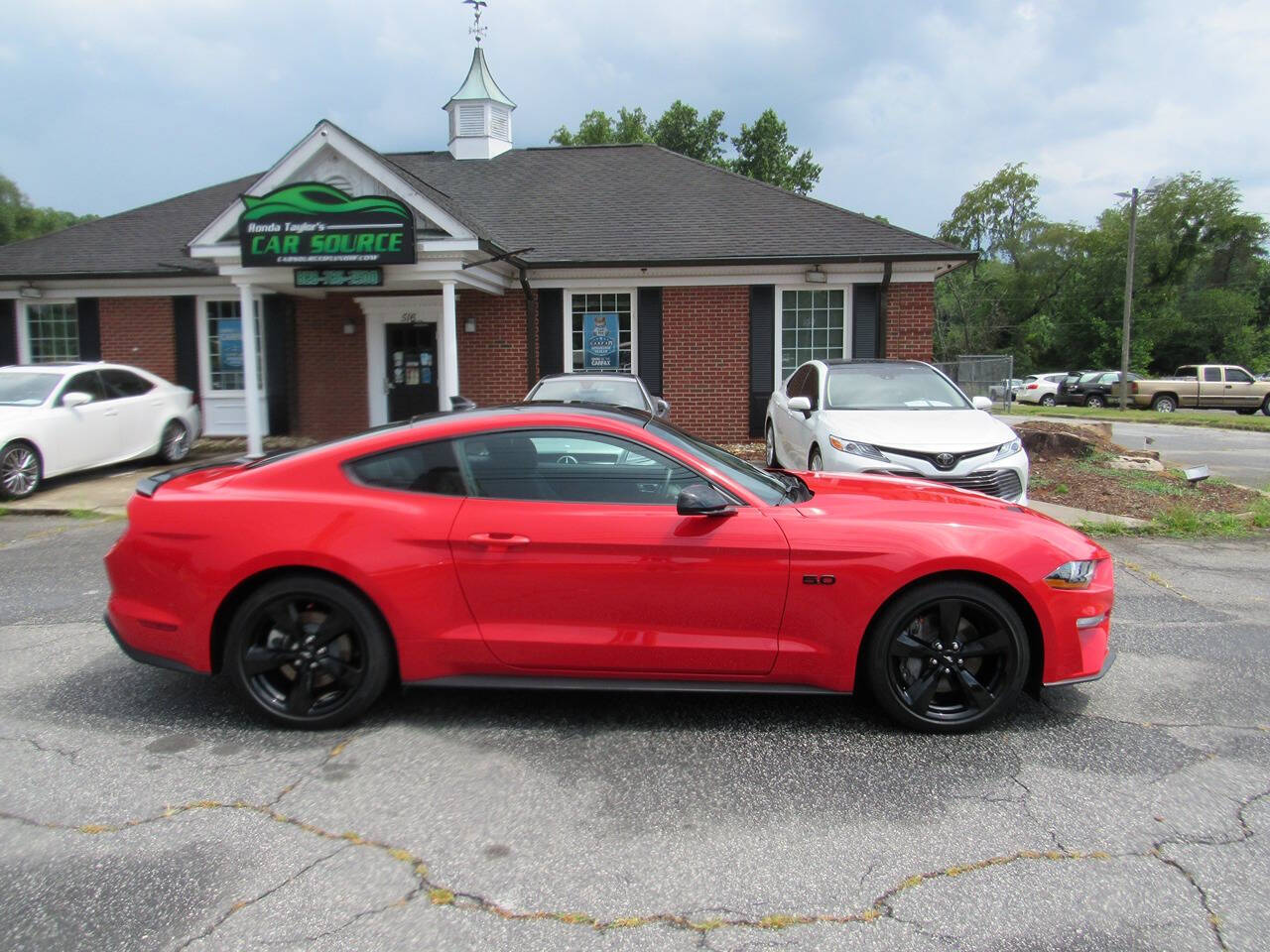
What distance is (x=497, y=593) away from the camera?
366 centimetres

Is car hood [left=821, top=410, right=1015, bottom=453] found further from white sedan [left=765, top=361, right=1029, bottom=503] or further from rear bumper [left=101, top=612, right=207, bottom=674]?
rear bumper [left=101, top=612, right=207, bottom=674]

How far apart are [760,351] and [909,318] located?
2407mm

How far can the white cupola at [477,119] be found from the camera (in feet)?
58.9

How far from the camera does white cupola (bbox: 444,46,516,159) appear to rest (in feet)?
58.9

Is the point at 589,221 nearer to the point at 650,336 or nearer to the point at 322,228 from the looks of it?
the point at 650,336

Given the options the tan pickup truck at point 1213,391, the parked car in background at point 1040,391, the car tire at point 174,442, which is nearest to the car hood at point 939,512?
the car tire at point 174,442

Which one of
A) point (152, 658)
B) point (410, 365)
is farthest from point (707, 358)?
point (152, 658)

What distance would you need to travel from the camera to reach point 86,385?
10922 millimetres

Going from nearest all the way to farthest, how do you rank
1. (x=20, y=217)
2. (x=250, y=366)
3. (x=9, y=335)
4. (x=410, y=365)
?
(x=250, y=366), (x=410, y=365), (x=9, y=335), (x=20, y=217)

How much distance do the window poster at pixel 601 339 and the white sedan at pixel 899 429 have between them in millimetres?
5017

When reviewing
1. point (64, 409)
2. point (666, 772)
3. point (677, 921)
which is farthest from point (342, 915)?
point (64, 409)

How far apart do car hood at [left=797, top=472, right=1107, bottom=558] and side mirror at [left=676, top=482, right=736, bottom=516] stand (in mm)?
373

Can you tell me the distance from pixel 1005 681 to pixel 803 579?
98 cm

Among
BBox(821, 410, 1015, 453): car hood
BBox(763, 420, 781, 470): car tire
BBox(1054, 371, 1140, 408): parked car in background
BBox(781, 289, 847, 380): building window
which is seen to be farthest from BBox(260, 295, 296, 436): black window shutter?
BBox(1054, 371, 1140, 408): parked car in background
